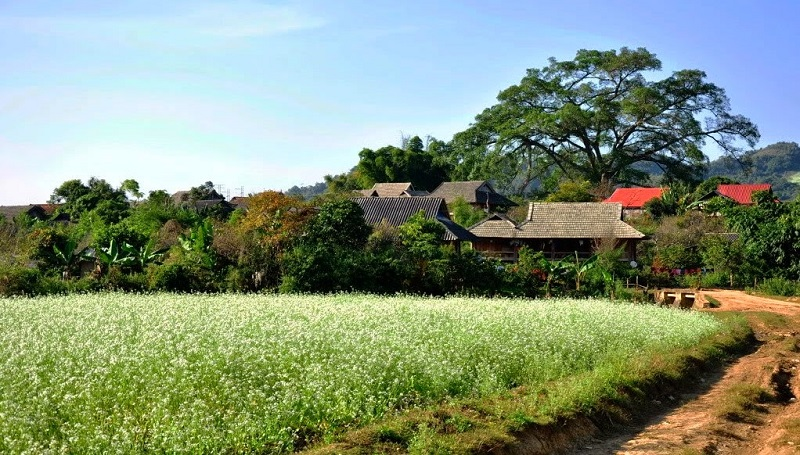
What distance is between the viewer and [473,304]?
64.8ft

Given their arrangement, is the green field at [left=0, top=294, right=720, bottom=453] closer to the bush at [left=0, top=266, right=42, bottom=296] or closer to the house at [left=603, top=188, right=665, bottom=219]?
the bush at [left=0, top=266, right=42, bottom=296]

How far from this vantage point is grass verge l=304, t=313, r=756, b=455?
750 centimetres

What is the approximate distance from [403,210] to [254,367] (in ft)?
93.2

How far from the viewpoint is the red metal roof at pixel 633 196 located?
64.8 m

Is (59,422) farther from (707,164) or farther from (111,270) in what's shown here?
(707,164)

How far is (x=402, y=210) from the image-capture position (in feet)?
123

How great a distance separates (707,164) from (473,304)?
153 feet

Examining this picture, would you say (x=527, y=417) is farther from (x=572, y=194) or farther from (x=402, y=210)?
(x=572, y=194)

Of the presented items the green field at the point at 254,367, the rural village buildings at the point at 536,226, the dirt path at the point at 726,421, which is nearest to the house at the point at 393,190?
the rural village buildings at the point at 536,226

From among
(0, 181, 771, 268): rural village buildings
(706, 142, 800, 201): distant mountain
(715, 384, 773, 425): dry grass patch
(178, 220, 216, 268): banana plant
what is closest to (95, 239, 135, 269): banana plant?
(178, 220, 216, 268): banana plant

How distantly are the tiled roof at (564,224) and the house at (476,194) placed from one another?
1975 centimetres

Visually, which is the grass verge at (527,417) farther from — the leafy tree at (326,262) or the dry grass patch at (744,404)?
the leafy tree at (326,262)

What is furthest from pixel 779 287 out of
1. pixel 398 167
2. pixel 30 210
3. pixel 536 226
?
pixel 30 210

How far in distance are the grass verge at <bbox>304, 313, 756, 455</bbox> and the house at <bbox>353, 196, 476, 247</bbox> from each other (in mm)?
23333
